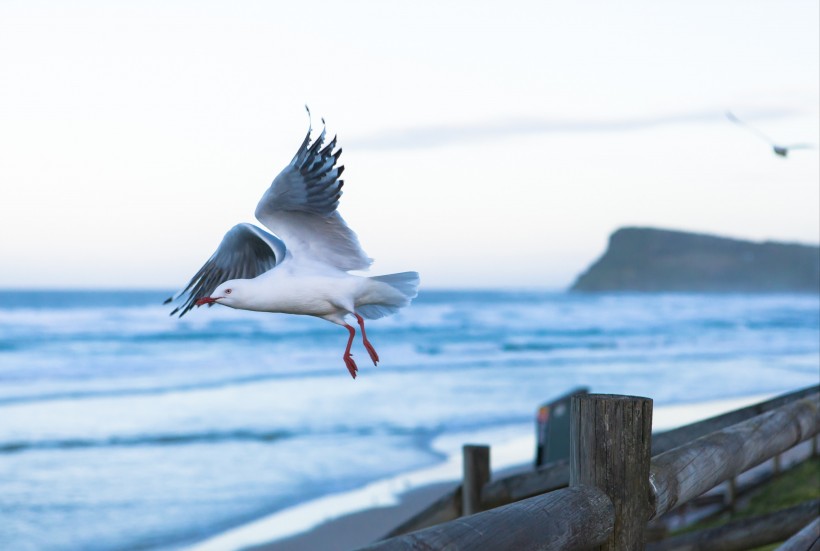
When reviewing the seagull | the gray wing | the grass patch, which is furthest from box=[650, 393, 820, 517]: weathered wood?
the grass patch

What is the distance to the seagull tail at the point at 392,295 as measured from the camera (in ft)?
9.58

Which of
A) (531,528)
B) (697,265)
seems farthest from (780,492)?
(697,265)

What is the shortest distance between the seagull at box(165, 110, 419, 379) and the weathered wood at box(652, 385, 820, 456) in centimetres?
102

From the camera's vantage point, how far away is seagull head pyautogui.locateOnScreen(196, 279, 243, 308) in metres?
2.25

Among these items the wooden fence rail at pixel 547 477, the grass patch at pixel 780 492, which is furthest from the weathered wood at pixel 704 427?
the grass patch at pixel 780 492

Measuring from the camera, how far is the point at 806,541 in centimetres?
304

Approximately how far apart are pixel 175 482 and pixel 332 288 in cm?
725

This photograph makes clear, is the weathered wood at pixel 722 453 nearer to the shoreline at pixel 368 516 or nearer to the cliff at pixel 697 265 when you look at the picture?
the shoreline at pixel 368 516

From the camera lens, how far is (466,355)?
23.3 meters

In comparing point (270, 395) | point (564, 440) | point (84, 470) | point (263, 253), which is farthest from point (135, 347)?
point (263, 253)

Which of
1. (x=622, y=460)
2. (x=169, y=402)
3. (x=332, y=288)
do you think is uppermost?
(x=332, y=288)

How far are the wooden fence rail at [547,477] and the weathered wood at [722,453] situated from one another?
27 cm

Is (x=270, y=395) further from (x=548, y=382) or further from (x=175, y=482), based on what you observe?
(x=175, y=482)

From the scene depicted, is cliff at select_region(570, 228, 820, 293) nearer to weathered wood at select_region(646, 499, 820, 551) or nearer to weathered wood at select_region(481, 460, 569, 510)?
weathered wood at select_region(646, 499, 820, 551)
